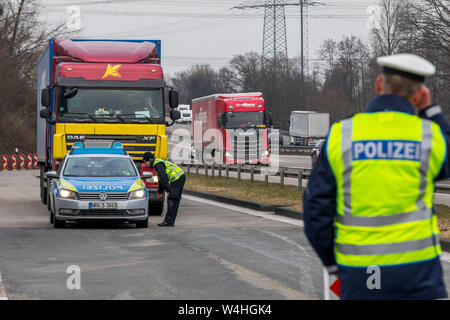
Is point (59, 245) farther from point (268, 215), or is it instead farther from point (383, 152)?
point (383, 152)

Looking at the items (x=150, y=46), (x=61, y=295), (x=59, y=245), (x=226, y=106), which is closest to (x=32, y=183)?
(x=226, y=106)

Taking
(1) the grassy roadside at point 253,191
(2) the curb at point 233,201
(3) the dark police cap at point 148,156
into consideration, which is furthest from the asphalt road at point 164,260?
(1) the grassy roadside at point 253,191

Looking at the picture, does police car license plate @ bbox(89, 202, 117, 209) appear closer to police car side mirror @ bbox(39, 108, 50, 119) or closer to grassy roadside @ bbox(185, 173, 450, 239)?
police car side mirror @ bbox(39, 108, 50, 119)

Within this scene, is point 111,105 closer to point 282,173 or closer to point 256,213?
point 256,213

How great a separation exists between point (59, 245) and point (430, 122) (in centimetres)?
1019

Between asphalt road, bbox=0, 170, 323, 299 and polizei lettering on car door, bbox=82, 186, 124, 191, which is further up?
polizei lettering on car door, bbox=82, 186, 124, 191

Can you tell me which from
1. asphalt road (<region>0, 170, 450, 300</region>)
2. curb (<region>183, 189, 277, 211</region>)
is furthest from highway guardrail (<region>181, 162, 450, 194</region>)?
asphalt road (<region>0, 170, 450, 300</region>)

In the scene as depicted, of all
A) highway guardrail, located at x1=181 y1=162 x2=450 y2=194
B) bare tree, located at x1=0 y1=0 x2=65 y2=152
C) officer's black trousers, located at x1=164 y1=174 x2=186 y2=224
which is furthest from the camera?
bare tree, located at x1=0 y1=0 x2=65 y2=152

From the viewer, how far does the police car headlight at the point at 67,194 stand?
55.1ft

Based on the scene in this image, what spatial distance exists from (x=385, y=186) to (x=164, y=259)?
8104mm

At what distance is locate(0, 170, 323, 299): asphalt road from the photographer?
9336 mm

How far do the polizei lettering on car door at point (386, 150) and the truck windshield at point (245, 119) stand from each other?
4086 centimetres

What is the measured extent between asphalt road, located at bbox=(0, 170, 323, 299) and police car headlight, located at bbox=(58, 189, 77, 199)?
599 mm
